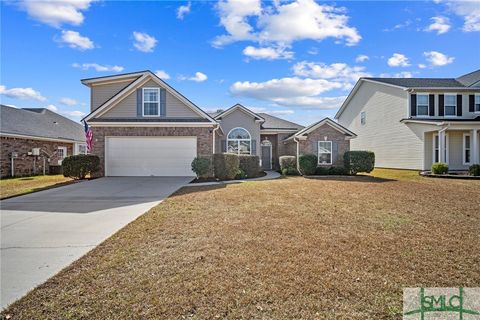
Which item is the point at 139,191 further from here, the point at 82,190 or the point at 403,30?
the point at 403,30

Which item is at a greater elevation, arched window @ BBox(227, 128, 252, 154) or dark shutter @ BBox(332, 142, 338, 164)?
arched window @ BBox(227, 128, 252, 154)

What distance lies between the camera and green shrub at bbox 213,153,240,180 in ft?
51.7

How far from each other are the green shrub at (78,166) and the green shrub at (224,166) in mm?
6809

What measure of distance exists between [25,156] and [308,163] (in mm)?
19358

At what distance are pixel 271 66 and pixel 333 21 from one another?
909cm

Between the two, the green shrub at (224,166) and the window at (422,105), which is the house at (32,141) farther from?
the window at (422,105)

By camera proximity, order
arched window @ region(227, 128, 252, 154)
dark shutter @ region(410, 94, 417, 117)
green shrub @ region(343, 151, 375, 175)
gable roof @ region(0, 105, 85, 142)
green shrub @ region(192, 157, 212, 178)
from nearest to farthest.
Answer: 1. green shrub @ region(192, 157, 212, 178)
2. green shrub @ region(343, 151, 375, 175)
3. gable roof @ region(0, 105, 85, 142)
4. dark shutter @ region(410, 94, 417, 117)
5. arched window @ region(227, 128, 252, 154)

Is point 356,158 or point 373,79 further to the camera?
point 373,79

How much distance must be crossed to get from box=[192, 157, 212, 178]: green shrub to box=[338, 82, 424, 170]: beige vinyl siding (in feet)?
48.9

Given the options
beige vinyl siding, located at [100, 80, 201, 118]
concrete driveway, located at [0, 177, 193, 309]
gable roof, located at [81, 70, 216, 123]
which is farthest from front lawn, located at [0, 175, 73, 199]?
beige vinyl siding, located at [100, 80, 201, 118]

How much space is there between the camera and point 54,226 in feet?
20.4

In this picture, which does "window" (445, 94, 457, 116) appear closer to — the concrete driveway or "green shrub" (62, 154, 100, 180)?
the concrete driveway

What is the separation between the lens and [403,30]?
13.3 meters

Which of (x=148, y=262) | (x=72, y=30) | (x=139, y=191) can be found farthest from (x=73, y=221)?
(x=72, y=30)
